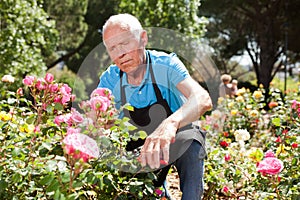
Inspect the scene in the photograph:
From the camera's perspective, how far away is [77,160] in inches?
41.8

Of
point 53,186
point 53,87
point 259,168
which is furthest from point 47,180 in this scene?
point 259,168

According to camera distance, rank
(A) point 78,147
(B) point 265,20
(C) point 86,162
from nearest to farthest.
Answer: (A) point 78,147 < (C) point 86,162 < (B) point 265,20

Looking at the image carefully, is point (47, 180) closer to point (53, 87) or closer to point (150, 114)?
point (53, 87)

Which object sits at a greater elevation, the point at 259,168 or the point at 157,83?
the point at 157,83

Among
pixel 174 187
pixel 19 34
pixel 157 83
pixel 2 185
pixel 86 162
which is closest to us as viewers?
pixel 86 162

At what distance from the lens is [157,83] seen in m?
1.80

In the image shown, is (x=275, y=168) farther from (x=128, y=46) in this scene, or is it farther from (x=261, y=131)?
(x=261, y=131)

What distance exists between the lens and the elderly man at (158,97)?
140 cm

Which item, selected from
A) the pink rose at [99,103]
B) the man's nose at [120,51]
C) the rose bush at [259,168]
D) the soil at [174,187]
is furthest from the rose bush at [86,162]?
the soil at [174,187]

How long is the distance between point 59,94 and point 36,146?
33 centimetres

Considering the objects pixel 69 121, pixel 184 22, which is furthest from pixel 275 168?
pixel 184 22

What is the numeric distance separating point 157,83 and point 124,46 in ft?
0.77

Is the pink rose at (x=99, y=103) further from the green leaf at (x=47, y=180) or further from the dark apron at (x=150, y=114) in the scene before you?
the dark apron at (x=150, y=114)

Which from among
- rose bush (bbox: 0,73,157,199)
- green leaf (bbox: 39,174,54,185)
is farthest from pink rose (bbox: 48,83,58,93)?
green leaf (bbox: 39,174,54,185)
